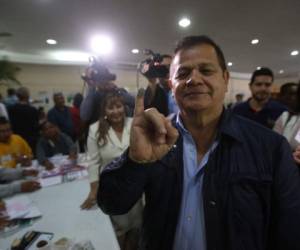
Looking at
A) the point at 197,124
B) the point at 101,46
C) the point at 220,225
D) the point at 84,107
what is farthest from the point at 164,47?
the point at 220,225

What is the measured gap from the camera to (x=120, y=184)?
0.67 meters

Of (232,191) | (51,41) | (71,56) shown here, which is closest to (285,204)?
(232,191)

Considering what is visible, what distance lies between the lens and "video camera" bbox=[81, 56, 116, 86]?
1.82 meters

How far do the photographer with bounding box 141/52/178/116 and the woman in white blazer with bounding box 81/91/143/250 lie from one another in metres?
0.28

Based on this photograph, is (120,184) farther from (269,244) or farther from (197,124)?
(269,244)

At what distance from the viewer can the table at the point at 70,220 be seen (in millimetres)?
992

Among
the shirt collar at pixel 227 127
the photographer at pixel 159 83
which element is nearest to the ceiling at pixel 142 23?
the photographer at pixel 159 83

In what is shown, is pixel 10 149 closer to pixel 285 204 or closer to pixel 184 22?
pixel 285 204

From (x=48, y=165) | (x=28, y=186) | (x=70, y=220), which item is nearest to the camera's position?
(x=70, y=220)

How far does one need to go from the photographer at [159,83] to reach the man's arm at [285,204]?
678 mm

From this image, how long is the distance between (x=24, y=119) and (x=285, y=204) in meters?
3.18

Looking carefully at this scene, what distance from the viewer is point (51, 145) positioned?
2402mm

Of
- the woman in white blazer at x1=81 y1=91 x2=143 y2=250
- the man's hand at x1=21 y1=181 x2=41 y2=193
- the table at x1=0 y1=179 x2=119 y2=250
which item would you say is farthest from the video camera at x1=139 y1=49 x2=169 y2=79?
the man's hand at x1=21 y1=181 x2=41 y2=193

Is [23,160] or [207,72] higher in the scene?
[207,72]
